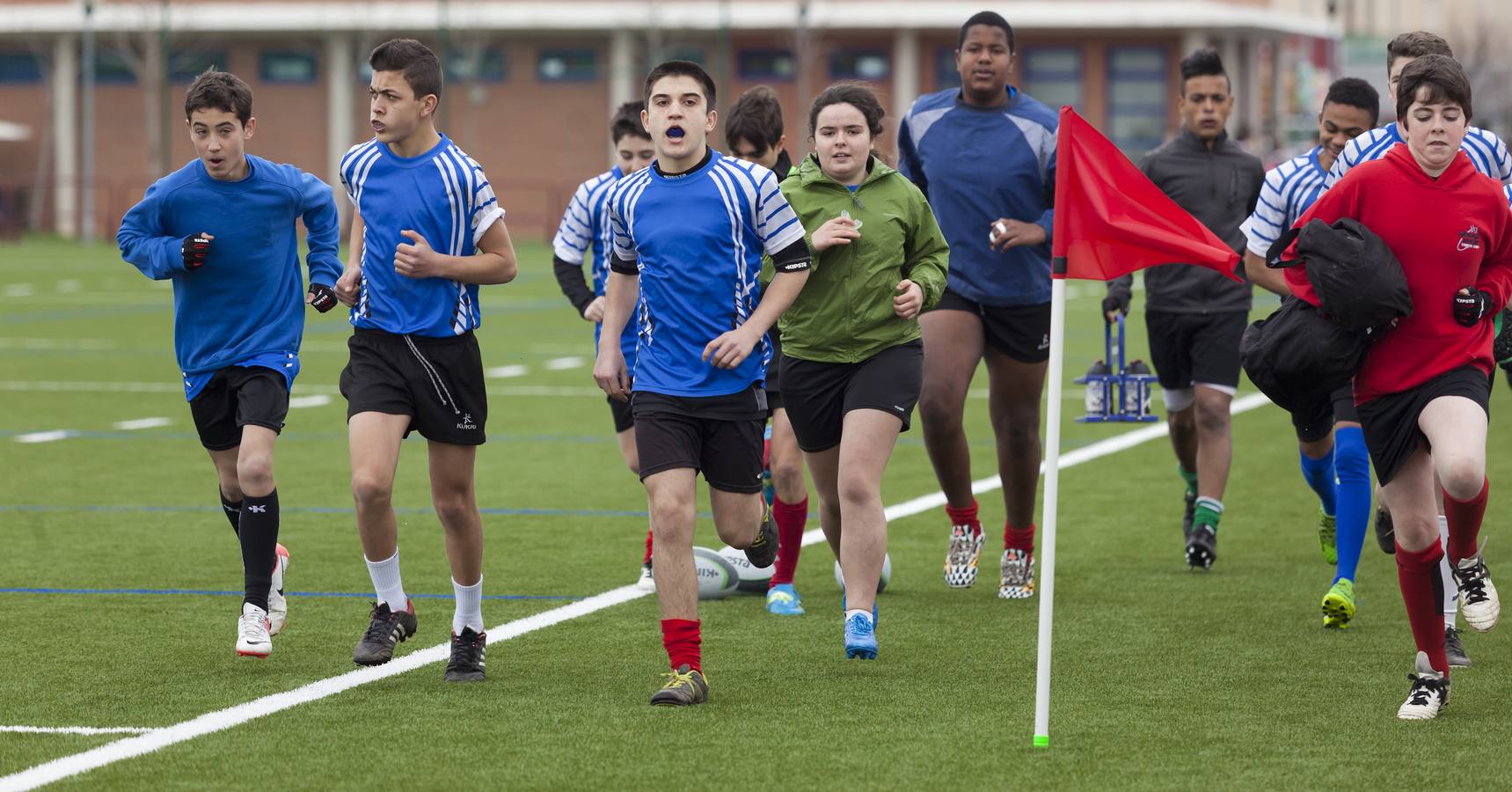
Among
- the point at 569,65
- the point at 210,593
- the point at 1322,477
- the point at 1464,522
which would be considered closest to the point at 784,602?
the point at 210,593

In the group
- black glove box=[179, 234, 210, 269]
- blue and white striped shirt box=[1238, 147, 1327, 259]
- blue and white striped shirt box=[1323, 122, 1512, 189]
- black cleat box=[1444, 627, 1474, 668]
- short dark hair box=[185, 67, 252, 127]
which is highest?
short dark hair box=[185, 67, 252, 127]

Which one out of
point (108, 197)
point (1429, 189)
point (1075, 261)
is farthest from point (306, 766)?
point (108, 197)

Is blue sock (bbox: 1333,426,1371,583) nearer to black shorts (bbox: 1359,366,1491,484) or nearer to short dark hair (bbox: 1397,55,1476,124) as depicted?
black shorts (bbox: 1359,366,1491,484)

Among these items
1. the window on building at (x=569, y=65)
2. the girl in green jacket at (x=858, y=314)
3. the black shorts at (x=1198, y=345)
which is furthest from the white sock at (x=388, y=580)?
the window on building at (x=569, y=65)

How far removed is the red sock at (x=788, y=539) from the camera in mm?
9055

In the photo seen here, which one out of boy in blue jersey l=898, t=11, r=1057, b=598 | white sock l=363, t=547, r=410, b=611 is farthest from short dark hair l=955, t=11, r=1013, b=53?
white sock l=363, t=547, r=410, b=611

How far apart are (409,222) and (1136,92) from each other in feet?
200

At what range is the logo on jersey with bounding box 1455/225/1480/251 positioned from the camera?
6781 millimetres

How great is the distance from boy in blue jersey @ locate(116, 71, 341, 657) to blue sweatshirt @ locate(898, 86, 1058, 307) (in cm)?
267

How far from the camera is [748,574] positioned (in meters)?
9.34

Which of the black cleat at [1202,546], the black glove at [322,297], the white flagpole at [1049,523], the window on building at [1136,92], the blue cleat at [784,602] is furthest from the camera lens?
the window on building at [1136,92]

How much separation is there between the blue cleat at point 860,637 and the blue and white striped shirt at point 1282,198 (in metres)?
1.89

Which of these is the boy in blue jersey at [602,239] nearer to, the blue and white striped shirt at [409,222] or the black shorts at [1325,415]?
the blue and white striped shirt at [409,222]

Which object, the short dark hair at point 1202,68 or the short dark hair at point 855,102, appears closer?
the short dark hair at point 855,102
